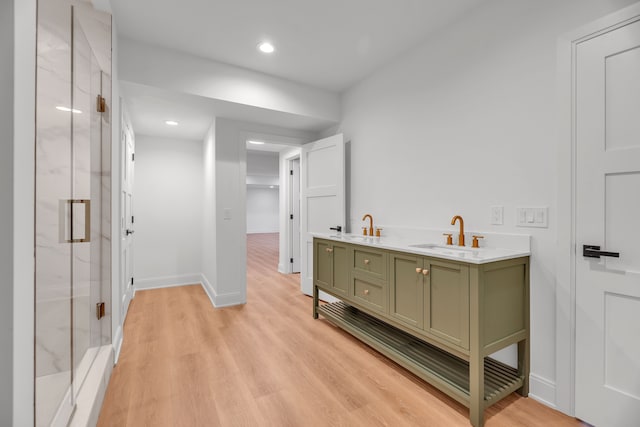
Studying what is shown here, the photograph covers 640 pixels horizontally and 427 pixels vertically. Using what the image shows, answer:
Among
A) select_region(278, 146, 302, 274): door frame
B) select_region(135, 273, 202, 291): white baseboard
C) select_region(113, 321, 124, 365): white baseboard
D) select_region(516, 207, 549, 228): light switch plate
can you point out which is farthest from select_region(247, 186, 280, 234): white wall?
select_region(516, 207, 549, 228): light switch plate

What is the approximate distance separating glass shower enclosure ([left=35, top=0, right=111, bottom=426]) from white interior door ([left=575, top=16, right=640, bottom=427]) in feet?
8.72

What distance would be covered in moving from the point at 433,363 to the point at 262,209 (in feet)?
39.0

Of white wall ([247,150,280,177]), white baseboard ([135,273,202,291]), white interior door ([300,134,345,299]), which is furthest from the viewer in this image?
white wall ([247,150,280,177])

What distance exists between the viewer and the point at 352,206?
3.54 m

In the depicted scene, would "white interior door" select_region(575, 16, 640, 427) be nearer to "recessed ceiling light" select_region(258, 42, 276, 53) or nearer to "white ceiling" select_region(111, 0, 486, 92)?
"white ceiling" select_region(111, 0, 486, 92)

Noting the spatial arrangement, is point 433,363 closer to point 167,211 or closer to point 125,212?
point 125,212

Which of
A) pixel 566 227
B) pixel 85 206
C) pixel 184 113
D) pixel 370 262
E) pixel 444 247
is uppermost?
pixel 184 113

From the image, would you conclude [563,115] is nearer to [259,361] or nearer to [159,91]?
[259,361]

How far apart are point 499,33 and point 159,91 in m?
2.87

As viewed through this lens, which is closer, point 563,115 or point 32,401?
point 32,401

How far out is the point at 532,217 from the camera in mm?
1841

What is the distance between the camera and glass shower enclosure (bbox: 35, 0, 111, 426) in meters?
1.37

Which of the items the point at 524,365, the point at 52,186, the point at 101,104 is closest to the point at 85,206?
the point at 52,186

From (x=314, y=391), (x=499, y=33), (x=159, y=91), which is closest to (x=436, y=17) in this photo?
(x=499, y=33)
